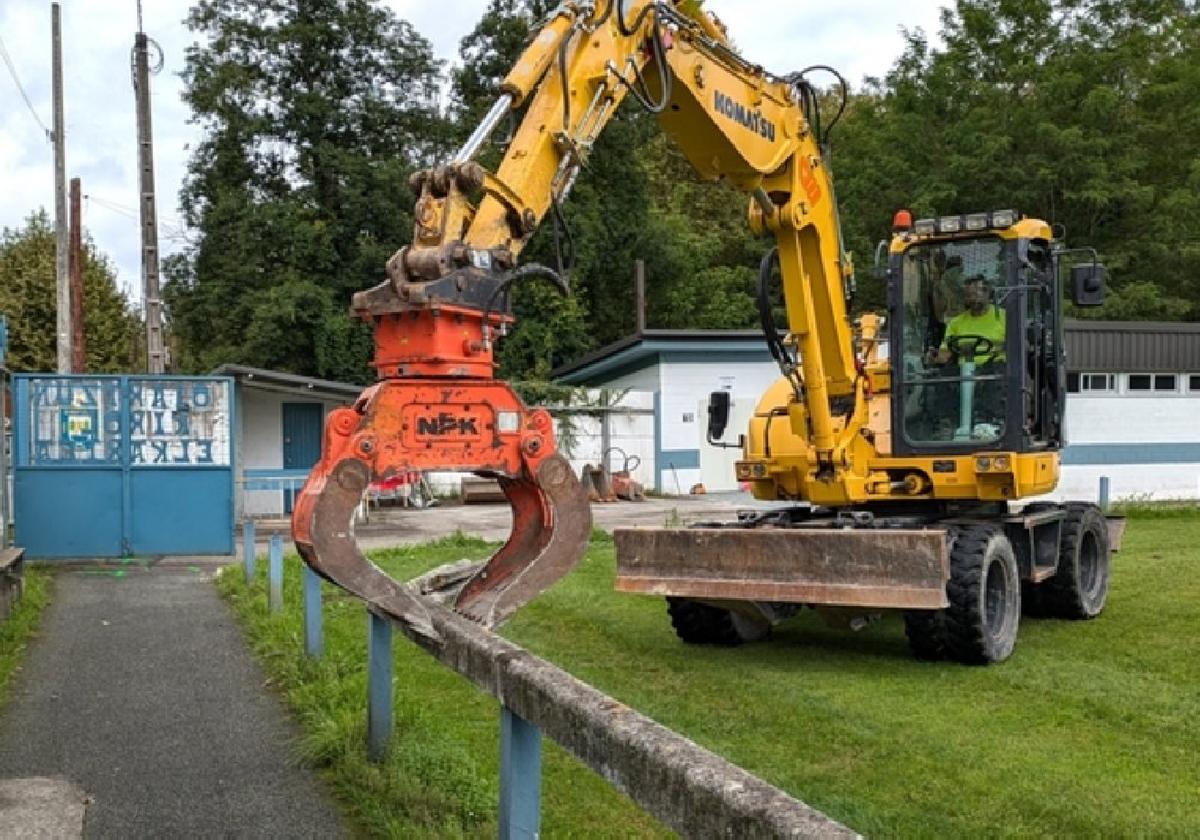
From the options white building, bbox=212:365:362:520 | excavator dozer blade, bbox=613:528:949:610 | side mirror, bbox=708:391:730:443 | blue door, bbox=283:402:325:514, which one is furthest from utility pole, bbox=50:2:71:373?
excavator dozer blade, bbox=613:528:949:610

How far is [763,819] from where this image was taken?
2426 millimetres

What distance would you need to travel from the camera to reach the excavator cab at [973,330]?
8828 mm

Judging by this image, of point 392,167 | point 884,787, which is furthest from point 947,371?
point 392,167

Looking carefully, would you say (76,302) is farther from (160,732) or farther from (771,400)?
(160,732)

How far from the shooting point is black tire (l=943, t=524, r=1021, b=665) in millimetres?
7969

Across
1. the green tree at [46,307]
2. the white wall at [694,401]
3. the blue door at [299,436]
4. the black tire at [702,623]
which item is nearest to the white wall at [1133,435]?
the white wall at [694,401]

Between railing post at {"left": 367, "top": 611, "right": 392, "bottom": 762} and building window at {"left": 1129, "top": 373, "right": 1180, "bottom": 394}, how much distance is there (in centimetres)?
2207

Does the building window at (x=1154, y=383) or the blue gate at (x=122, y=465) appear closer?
the blue gate at (x=122, y=465)

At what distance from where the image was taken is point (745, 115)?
8.27m

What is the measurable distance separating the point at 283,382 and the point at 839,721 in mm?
16014

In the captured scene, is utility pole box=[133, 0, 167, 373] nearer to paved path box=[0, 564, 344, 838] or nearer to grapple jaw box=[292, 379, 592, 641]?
paved path box=[0, 564, 344, 838]

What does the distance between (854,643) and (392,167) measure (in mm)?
27809

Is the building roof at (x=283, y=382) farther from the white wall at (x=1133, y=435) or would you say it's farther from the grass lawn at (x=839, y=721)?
the white wall at (x=1133, y=435)

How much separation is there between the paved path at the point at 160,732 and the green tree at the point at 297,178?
77.0 ft
